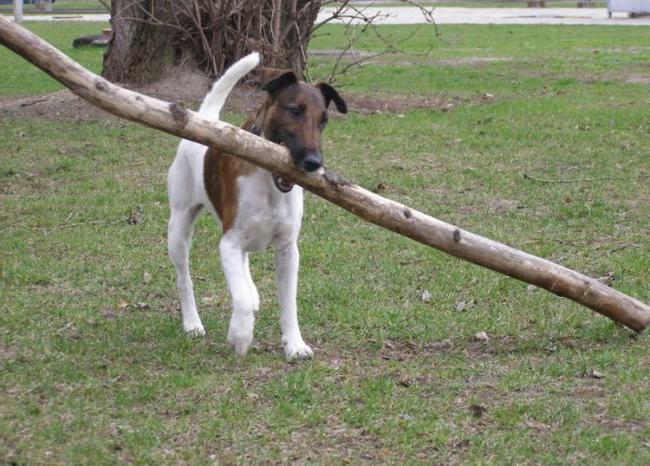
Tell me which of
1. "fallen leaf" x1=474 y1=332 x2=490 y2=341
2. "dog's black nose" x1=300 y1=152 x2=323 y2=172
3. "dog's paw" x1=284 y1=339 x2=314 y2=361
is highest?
"dog's black nose" x1=300 y1=152 x2=323 y2=172

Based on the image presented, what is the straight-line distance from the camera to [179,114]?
18.4 feet

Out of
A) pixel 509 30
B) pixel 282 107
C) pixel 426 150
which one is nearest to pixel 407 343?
pixel 282 107

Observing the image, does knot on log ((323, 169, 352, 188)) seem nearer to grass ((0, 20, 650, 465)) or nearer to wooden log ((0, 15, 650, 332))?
wooden log ((0, 15, 650, 332))

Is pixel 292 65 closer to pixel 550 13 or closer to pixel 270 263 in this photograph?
pixel 270 263

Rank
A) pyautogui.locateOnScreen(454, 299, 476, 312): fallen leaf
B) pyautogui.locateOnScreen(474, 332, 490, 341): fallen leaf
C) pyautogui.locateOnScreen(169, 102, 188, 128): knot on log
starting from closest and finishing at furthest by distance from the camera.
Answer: pyautogui.locateOnScreen(169, 102, 188, 128): knot on log < pyautogui.locateOnScreen(474, 332, 490, 341): fallen leaf < pyautogui.locateOnScreen(454, 299, 476, 312): fallen leaf

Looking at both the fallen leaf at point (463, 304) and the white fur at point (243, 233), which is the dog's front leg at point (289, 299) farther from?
the fallen leaf at point (463, 304)

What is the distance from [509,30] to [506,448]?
28.7 meters

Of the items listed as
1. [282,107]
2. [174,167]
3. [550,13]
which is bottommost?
[550,13]

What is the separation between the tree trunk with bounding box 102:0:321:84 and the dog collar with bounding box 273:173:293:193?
29.4 feet

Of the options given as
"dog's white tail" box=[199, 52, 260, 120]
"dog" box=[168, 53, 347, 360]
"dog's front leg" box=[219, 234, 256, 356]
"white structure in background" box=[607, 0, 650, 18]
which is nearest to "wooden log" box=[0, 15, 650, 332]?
"dog" box=[168, 53, 347, 360]

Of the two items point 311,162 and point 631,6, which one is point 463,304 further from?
point 631,6

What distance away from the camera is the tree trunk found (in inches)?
585

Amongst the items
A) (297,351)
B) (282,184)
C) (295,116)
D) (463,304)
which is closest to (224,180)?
(282,184)

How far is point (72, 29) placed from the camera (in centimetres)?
→ 3384
